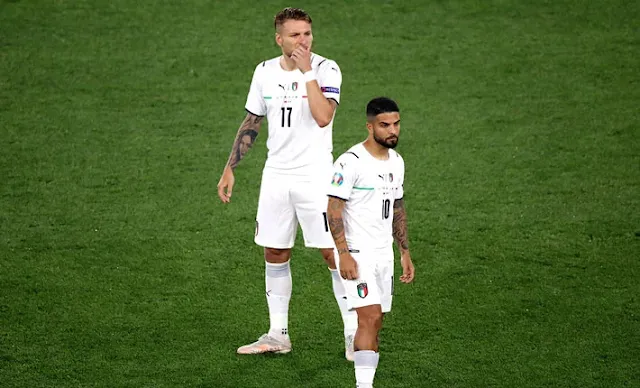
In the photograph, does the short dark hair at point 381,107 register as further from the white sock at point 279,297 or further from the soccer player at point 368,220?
the white sock at point 279,297

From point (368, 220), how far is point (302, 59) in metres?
1.07

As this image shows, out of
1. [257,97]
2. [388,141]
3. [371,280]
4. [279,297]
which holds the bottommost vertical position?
[279,297]

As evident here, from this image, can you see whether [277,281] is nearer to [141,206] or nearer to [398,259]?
[398,259]

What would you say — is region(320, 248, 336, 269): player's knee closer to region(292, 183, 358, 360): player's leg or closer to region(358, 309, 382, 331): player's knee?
region(292, 183, 358, 360): player's leg

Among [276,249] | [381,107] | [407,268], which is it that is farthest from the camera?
[276,249]

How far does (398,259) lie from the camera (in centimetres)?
870

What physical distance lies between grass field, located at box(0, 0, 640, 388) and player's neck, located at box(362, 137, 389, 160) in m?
1.47

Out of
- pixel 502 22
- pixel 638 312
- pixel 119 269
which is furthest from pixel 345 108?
pixel 638 312

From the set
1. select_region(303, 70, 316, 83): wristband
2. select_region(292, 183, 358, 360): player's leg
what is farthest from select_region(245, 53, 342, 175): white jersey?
select_region(303, 70, 316, 83): wristband

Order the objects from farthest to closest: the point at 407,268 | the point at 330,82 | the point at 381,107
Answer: the point at 330,82, the point at 407,268, the point at 381,107

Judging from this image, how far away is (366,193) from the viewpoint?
6.18m

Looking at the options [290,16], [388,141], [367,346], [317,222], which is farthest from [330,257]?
[290,16]

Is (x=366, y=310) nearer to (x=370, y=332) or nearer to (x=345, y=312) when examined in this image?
(x=370, y=332)

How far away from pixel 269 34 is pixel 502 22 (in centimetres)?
280
